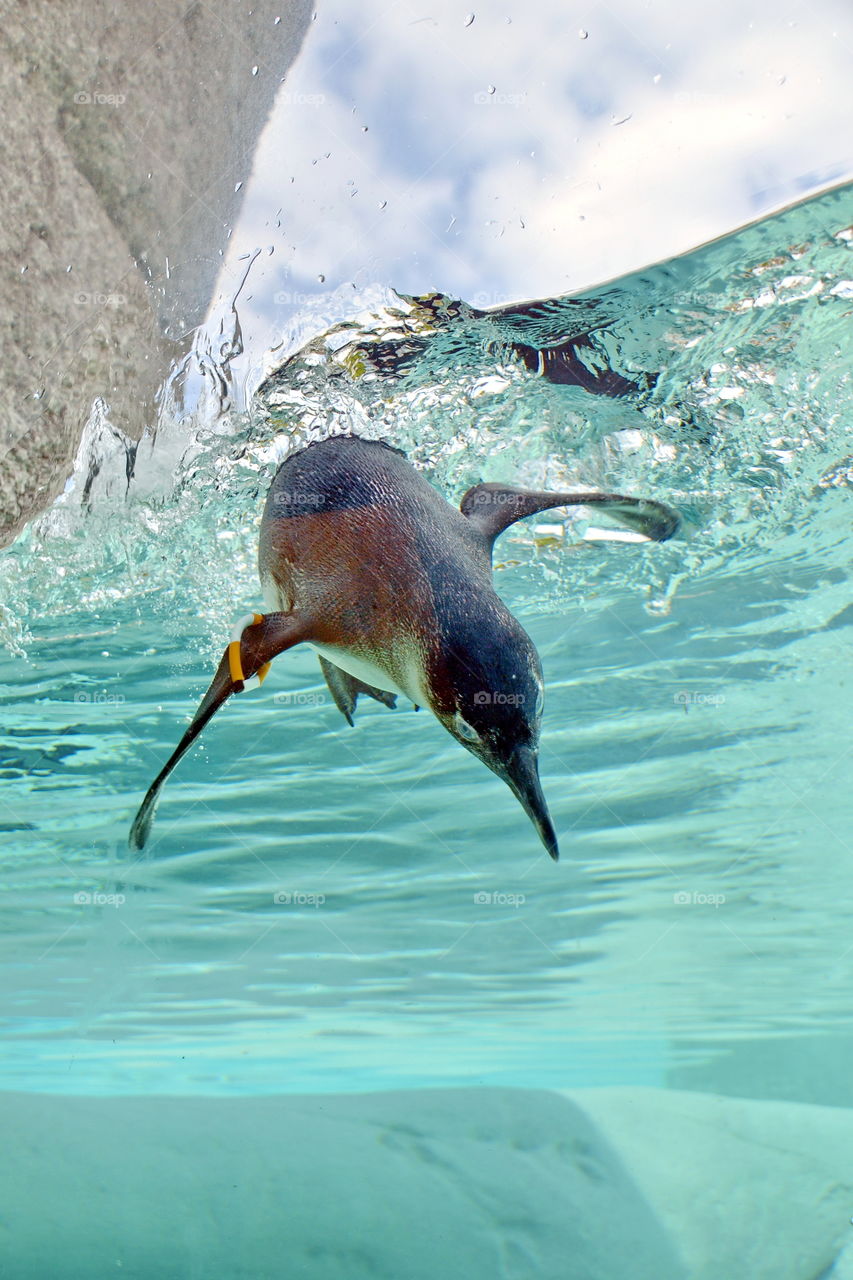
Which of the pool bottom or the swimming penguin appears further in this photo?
the pool bottom

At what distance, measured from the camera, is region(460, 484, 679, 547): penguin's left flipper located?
7.62ft

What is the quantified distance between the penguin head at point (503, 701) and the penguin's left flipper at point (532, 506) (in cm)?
62

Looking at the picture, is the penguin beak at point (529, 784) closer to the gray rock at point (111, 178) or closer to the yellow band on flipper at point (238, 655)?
the yellow band on flipper at point (238, 655)

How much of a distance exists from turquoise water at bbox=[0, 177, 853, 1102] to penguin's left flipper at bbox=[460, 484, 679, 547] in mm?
1231

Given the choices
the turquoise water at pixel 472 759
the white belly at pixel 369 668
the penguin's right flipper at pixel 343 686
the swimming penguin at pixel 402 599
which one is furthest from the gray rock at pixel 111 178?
the penguin's right flipper at pixel 343 686

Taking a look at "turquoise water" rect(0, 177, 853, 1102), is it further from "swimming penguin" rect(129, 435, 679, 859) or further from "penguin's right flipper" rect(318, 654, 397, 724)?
"penguin's right flipper" rect(318, 654, 397, 724)

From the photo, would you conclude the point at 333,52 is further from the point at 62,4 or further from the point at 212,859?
the point at 212,859

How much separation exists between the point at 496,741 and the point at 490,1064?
2237cm

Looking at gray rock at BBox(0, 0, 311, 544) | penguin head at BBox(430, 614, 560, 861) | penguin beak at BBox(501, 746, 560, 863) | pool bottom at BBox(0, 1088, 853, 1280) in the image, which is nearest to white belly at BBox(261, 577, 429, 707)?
penguin head at BBox(430, 614, 560, 861)

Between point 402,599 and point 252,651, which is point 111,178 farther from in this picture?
point 402,599

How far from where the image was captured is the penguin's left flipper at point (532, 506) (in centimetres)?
232

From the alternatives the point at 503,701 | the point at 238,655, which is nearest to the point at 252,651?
the point at 238,655

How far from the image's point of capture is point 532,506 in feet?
7.84

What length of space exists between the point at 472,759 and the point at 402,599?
589cm
